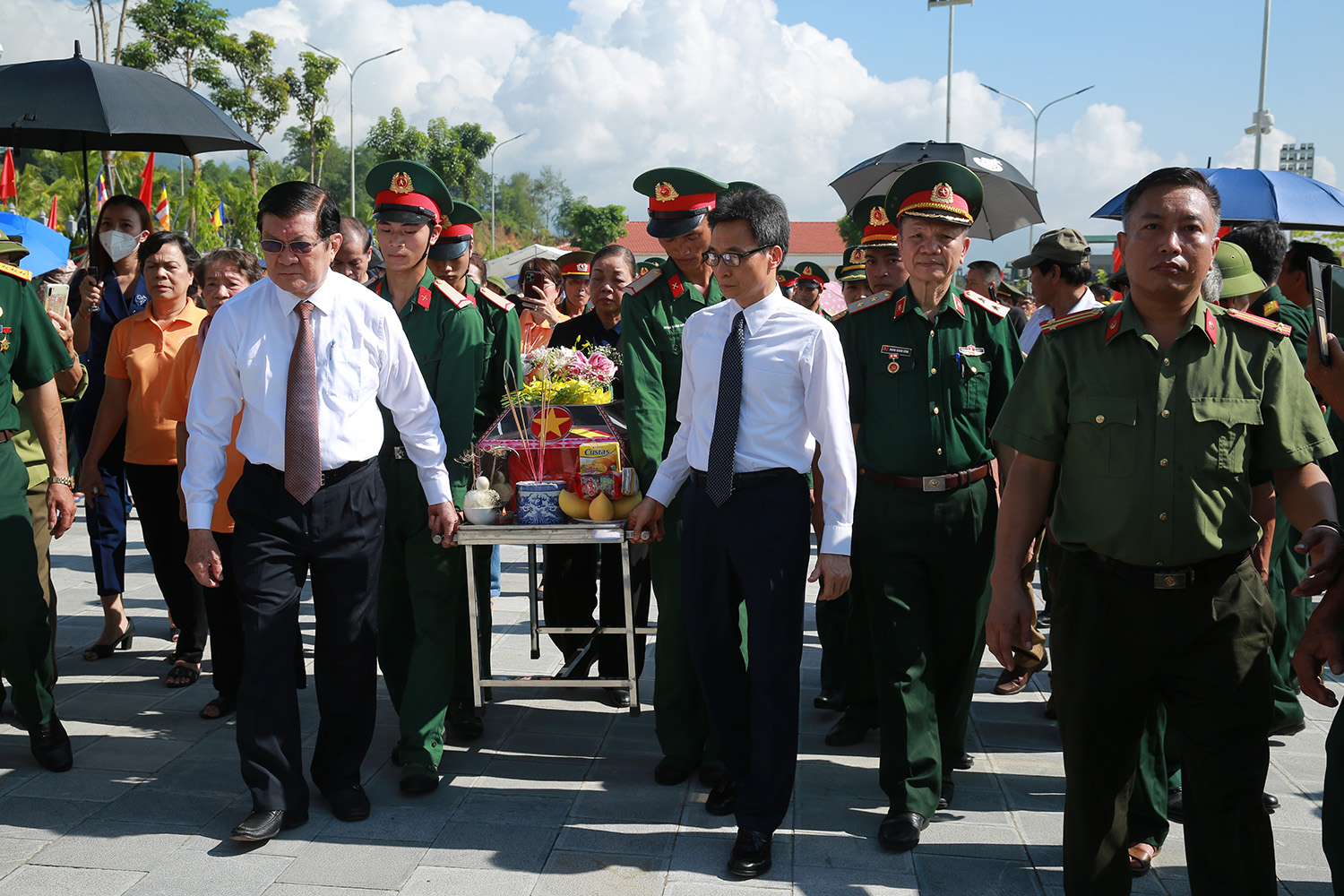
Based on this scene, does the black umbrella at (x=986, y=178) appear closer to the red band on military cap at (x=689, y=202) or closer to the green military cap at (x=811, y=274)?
the red band on military cap at (x=689, y=202)

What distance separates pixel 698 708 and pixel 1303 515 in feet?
7.79

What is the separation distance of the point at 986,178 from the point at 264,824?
553 centimetres

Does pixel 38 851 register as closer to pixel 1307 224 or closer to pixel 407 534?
pixel 407 534

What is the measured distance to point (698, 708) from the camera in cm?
435

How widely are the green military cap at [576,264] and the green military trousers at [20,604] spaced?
4277 mm

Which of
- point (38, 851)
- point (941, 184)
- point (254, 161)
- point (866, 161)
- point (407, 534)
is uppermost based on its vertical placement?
point (254, 161)

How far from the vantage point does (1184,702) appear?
278 cm

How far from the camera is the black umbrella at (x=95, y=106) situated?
17.5ft

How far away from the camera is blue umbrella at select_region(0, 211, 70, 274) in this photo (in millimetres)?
5738

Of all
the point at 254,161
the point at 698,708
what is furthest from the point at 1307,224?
the point at 254,161

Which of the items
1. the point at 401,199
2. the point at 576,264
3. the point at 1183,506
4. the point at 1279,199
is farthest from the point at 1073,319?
the point at 576,264

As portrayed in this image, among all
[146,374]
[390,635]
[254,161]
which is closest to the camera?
[390,635]

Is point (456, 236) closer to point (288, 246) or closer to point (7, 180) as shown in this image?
point (288, 246)

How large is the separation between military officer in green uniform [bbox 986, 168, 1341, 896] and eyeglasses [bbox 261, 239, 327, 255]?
250cm
